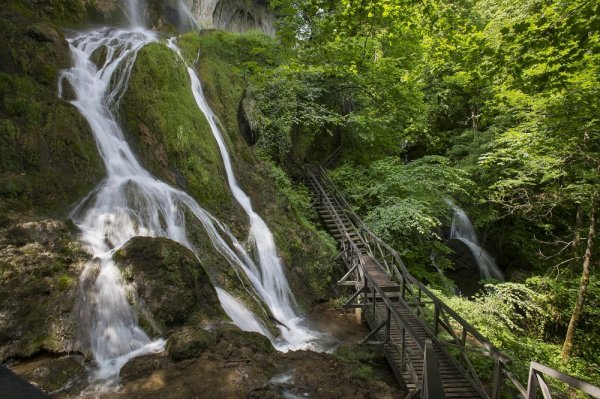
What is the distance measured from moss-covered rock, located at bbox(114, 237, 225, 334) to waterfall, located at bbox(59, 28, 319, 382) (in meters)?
0.21

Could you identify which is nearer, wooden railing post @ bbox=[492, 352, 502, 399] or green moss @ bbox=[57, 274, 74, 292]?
wooden railing post @ bbox=[492, 352, 502, 399]

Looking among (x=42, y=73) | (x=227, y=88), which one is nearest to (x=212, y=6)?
(x=227, y=88)

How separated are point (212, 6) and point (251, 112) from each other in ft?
34.6

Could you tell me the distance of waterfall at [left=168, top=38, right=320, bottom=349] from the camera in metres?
8.09

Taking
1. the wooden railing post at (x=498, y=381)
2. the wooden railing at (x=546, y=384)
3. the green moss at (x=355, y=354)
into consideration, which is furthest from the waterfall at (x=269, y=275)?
the wooden railing at (x=546, y=384)

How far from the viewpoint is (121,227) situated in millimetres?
7051

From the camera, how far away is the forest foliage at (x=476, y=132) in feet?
19.5

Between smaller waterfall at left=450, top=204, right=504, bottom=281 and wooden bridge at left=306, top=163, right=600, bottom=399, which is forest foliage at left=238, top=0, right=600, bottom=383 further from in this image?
wooden bridge at left=306, top=163, right=600, bottom=399

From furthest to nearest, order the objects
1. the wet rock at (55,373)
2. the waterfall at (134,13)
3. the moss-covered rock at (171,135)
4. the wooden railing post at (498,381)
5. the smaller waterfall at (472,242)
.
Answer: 1. the smaller waterfall at (472,242)
2. the waterfall at (134,13)
3. the moss-covered rock at (171,135)
4. the wooden railing post at (498,381)
5. the wet rock at (55,373)

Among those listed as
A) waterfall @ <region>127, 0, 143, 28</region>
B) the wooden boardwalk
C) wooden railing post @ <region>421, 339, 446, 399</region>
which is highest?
waterfall @ <region>127, 0, 143, 28</region>

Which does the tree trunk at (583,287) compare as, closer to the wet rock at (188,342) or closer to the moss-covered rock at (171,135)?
the moss-covered rock at (171,135)

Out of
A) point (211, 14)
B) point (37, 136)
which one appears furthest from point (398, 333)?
point (211, 14)

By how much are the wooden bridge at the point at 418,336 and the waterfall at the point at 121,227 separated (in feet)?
5.90

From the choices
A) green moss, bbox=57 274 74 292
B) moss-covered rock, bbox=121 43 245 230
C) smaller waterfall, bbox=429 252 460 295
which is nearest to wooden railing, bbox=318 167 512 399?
smaller waterfall, bbox=429 252 460 295
